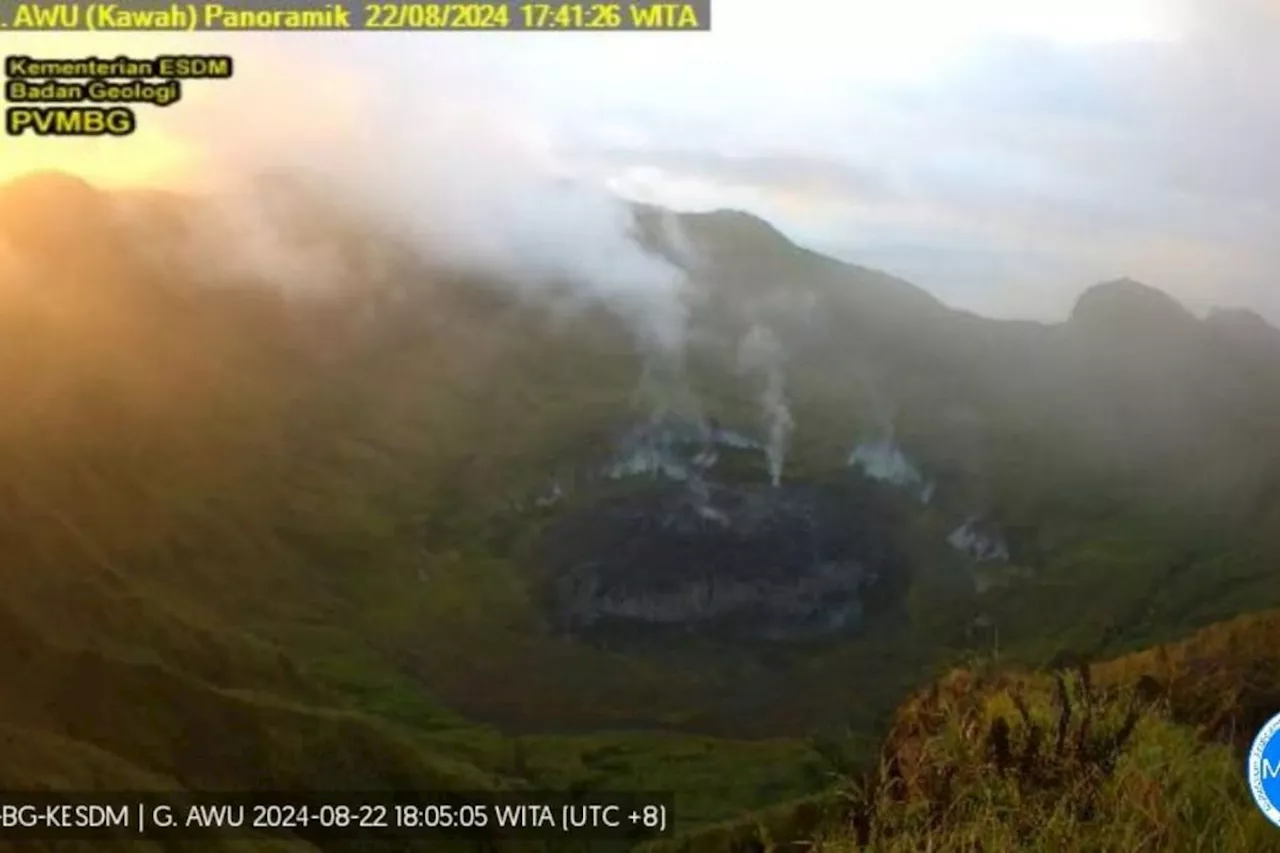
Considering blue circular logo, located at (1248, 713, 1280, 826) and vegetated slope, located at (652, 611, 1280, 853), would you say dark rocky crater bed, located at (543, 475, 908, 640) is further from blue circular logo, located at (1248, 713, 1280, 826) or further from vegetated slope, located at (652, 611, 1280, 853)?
blue circular logo, located at (1248, 713, 1280, 826)

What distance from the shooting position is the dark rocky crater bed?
2613 mm

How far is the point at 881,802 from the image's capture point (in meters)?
2.40

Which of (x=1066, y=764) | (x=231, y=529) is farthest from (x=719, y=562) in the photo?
(x=231, y=529)

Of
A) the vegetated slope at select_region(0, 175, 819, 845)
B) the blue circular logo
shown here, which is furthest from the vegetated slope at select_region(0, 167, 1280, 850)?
the blue circular logo

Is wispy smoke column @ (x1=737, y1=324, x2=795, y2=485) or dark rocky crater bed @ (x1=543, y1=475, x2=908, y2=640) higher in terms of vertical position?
wispy smoke column @ (x1=737, y1=324, x2=795, y2=485)

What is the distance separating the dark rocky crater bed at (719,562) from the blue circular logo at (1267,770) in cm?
85

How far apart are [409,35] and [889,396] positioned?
144cm

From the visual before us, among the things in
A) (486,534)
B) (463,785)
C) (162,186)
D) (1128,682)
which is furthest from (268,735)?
(1128,682)

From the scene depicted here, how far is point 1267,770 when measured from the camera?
7.79 ft

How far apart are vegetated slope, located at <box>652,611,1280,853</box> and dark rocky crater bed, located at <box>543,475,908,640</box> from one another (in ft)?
1.04

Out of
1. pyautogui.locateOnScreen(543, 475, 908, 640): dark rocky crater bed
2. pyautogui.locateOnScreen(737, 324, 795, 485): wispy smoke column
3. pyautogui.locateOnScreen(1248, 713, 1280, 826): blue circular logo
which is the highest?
pyautogui.locateOnScreen(737, 324, 795, 485): wispy smoke column

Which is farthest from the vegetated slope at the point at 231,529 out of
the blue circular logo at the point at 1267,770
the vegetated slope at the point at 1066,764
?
the blue circular logo at the point at 1267,770

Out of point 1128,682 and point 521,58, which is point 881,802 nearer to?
point 1128,682

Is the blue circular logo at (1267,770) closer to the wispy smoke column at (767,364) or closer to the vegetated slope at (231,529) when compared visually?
the vegetated slope at (231,529)
